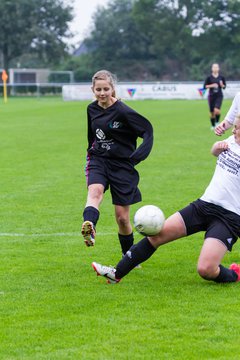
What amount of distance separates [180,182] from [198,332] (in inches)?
310

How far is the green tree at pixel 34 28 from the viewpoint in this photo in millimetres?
73688

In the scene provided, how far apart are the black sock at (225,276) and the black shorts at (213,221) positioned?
214 millimetres

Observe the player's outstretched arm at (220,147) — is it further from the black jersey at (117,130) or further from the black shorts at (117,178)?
the black shorts at (117,178)

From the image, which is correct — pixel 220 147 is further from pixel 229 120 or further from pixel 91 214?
pixel 91 214

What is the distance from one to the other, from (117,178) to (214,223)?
1065 millimetres

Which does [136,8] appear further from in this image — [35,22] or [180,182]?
[180,182]

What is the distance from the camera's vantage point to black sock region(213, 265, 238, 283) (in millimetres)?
6559

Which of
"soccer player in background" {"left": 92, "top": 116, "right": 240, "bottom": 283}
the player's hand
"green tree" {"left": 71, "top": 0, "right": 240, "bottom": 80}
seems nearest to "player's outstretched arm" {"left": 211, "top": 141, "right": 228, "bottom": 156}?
"soccer player in background" {"left": 92, "top": 116, "right": 240, "bottom": 283}

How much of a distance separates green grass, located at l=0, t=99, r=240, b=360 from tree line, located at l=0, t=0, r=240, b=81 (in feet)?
213

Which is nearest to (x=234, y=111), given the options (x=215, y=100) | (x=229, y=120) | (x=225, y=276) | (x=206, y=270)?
(x=229, y=120)

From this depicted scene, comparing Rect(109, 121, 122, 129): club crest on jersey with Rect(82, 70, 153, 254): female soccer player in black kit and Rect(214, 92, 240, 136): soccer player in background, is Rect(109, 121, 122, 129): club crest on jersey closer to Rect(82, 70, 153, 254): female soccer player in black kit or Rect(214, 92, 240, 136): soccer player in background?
Rect(82, 70, 153, 254): female soccer player in black kit

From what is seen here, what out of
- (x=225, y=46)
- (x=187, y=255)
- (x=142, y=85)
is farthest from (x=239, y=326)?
(x=225, y=46)

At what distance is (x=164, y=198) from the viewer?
11.3m

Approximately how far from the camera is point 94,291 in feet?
20.9
